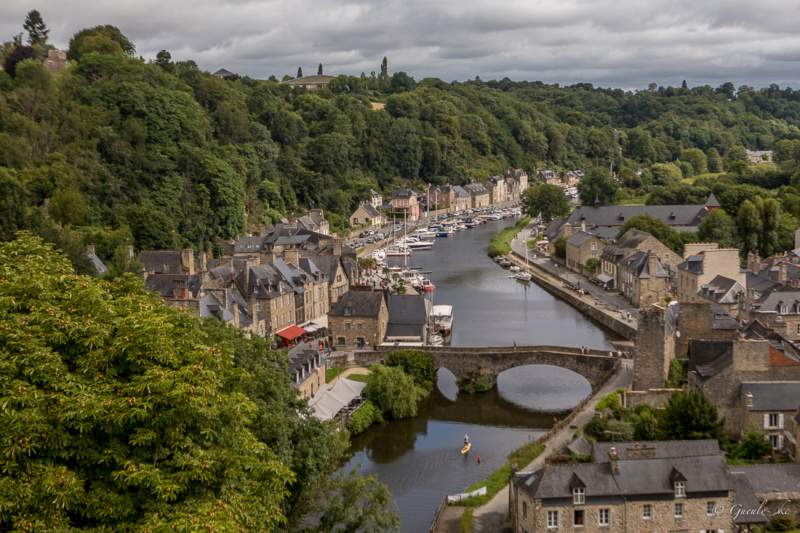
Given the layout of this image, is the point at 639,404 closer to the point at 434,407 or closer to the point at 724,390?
the point at 724,390

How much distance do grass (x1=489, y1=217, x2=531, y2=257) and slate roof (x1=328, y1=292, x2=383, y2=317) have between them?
36.3 meters

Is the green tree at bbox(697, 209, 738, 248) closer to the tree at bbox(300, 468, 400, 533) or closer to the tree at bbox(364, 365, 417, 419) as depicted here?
the tree at bbox(364, 365, 417, 419)

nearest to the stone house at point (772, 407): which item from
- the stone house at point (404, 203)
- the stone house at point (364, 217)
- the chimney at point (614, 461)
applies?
the chimney at point (614, 461)

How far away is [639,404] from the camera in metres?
28.0

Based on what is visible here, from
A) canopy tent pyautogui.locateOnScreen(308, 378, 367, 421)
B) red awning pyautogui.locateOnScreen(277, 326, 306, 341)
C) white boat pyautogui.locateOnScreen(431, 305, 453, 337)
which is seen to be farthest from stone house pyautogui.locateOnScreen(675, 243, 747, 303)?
canopy tent pyautogui.locateOnScreen(308, 378, 367, 421)

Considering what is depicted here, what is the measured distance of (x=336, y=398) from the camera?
30.0 metres

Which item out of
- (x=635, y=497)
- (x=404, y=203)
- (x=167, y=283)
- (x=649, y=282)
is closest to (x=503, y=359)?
(x=635, y=497)

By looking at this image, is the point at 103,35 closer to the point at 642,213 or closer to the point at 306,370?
the point at 642,213

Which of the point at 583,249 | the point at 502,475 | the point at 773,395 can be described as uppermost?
the point at 583,249

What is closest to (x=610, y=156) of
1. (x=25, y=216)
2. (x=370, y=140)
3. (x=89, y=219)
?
(x=370, y=140)

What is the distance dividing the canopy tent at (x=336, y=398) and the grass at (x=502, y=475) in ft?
20.2

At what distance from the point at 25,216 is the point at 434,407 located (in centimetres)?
2101

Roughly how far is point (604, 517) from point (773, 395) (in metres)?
9.18

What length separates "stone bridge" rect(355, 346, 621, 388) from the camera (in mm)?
33469
